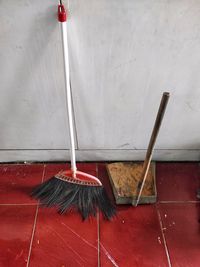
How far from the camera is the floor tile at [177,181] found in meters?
1.29

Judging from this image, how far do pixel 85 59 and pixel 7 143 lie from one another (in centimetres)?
59

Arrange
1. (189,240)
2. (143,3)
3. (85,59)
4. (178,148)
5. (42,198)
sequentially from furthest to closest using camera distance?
(178,148) < (42,198) < (189,240) < (85,59) < (143,3)

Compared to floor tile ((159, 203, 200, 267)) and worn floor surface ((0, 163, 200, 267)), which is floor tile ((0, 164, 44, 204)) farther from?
floor tile ((159, 203, 200, 267))

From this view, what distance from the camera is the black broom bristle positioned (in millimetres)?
1216

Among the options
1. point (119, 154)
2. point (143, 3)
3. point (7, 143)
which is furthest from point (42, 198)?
point (143, 3)

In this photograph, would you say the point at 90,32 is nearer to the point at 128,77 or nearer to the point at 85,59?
the point at 85,59

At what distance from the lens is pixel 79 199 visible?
123 cm

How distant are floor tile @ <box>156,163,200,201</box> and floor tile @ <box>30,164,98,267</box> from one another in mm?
360

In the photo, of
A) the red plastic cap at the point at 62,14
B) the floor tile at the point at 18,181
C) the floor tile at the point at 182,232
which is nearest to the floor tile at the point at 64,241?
the floor tile at the point at 18,181

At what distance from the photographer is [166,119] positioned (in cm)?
123

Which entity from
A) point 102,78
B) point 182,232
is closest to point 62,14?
point 102,78

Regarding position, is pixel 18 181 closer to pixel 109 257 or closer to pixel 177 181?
pixel 109 257

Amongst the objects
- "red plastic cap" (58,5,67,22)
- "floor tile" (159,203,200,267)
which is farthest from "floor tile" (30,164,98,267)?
"red plastic cap" (58,5,67,22)

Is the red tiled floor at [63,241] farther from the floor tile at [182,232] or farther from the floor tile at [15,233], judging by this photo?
the floor tile at [182,232]
